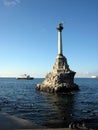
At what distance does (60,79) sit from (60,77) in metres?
0.74

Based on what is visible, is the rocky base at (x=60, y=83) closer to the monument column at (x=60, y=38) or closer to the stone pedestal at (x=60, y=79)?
the stone pedestal at (x=60, y=79)

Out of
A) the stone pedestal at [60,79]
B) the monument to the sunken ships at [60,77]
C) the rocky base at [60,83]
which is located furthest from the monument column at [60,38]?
the rocky base at [60,83]

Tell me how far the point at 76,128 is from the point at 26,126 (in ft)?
18.0

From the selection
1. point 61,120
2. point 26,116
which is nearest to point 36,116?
point 26,116

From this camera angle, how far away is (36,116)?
39594 mm

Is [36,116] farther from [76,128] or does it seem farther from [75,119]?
[76,128]

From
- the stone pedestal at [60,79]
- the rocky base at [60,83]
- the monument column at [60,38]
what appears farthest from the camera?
the monument column at [60,38]

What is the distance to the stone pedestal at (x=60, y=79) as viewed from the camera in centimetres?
9338

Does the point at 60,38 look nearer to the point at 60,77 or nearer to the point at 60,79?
the point at 60,77

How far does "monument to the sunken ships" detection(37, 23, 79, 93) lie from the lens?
93625 millimetres

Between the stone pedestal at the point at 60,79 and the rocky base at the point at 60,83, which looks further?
the stone pedestal at the point at 60,79

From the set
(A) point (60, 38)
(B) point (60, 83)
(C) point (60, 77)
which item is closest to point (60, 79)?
(C) point (60, 77)

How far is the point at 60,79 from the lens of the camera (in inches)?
3765

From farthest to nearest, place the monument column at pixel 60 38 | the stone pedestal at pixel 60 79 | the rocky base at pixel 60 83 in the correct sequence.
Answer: the monument column at pixel 60 38 → the stone pedestal at pixel 60 79 → the rocky base at pixel 60 83
